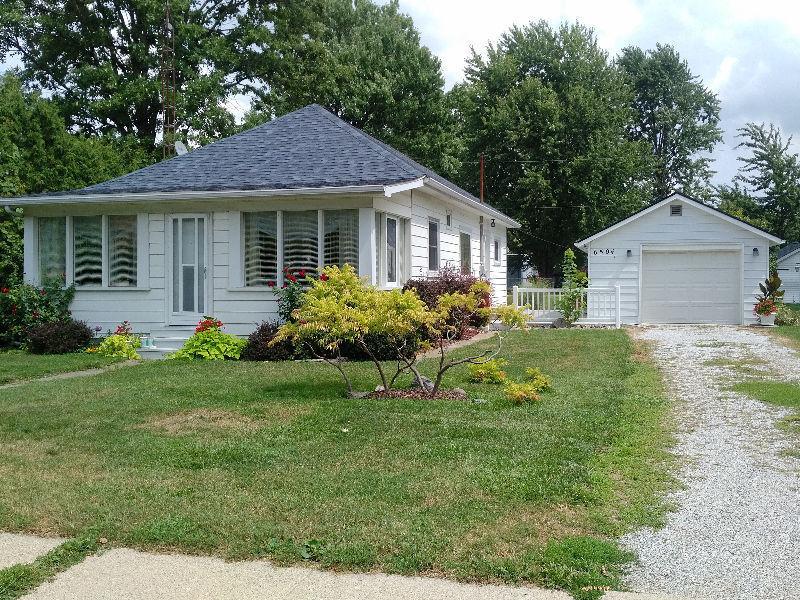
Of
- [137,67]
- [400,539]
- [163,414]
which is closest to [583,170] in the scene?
[137,67]

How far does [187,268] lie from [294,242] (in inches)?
84.7

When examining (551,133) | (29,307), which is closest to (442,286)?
(29,307)

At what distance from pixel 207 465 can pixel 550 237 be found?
3093cm

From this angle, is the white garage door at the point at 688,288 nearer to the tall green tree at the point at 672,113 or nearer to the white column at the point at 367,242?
the white column at the point at 367,242

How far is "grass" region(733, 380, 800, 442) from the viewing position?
7.83 m

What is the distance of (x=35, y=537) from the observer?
4.58 m

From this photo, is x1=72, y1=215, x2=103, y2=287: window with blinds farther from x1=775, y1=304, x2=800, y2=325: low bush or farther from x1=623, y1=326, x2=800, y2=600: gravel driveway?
x1=775, y1=304, x2=800, y2=325: low bush

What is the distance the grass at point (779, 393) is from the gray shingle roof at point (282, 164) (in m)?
6.29

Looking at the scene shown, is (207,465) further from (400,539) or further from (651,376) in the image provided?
(651,376)

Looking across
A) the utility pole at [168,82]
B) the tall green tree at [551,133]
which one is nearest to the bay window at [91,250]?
the utility pole at [168,82]

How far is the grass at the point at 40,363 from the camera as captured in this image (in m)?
11.5

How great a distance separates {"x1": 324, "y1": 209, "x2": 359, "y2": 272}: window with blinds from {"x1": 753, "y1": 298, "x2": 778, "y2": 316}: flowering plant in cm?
1140

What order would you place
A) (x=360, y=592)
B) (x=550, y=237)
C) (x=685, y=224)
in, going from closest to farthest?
(x=360, y=592)
(x=685, y=224)
(x=550, y=237)

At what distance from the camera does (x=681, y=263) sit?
69.0 feet
